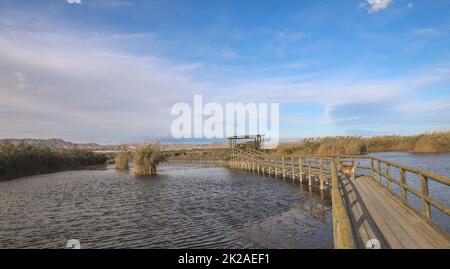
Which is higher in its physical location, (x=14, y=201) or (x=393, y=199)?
(x=393, y=199)

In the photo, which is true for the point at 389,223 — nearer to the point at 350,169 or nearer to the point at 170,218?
the point at 170,218

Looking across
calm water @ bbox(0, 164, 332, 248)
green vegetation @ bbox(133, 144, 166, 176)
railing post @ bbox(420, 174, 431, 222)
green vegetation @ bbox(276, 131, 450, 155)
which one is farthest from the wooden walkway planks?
green vegetation @ bbox(276, 131, 450, 155)

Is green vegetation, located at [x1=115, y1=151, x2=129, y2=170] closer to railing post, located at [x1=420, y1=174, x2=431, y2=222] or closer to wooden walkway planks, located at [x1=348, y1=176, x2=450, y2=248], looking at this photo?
wooden walkway planks, located at [x1=348, y1=176, x2=450, y2=248]

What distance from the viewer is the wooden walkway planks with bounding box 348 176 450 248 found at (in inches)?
221

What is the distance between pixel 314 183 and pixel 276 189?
10.3 ft

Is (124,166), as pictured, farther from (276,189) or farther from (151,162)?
(276,189)

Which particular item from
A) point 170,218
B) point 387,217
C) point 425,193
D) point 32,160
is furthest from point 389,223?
point 32,160

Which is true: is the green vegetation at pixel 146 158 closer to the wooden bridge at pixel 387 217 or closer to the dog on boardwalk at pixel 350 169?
the dog on boardwalk at pixel 350 169

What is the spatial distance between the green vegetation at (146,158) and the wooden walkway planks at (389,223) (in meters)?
21.6

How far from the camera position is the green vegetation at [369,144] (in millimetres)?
39719

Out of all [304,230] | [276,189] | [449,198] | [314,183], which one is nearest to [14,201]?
[276,189]

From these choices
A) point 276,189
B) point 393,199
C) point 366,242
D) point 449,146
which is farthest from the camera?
point 449,146

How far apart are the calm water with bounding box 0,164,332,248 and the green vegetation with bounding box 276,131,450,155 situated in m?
23.4

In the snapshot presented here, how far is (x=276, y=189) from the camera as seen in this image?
1875 cm
